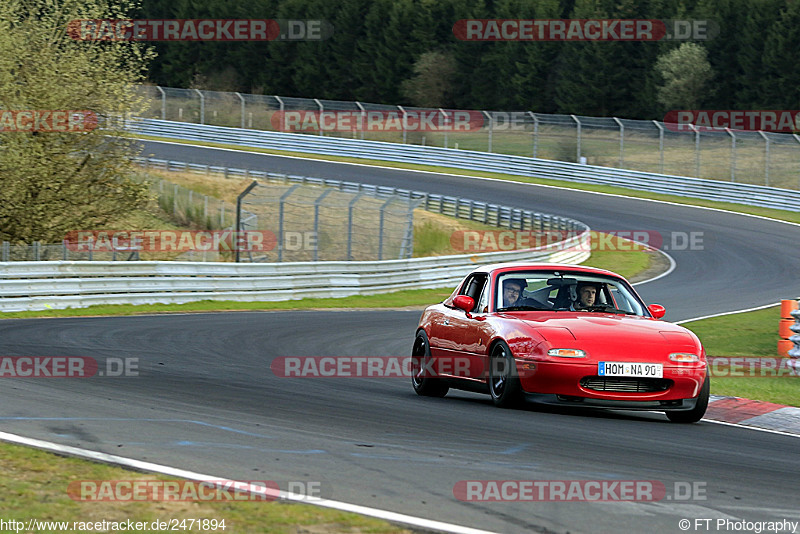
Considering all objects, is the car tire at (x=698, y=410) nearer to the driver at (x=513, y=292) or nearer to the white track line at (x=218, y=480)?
the driver at (x=513, y=292)

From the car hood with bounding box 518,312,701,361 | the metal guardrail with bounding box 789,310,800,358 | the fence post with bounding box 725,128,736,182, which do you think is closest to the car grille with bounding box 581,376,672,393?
the car hood with bounding box 518,312,701,361

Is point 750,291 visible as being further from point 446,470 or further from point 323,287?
point 446,470

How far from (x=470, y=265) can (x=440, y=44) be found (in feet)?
168

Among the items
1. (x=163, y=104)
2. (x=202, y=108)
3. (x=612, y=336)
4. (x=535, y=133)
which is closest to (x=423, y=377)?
(x=612, y=336)

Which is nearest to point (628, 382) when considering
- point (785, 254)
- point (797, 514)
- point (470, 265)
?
point (797, 514)

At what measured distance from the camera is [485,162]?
173 ft

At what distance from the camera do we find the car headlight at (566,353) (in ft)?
30.0

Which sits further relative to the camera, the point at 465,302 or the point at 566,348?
the point at 465,302

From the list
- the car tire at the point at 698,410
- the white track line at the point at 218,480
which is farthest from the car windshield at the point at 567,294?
the white track line at the point at 218,480

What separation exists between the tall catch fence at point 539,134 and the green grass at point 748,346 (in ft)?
79.5

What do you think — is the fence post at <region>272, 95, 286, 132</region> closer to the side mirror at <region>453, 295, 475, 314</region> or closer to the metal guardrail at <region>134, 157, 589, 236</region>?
the metal guardrail at <region>134, 157, 589, 236</region>

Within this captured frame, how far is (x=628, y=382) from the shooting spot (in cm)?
918

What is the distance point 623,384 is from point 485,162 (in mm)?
44145

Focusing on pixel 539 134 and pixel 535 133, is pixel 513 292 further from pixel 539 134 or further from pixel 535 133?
pixel 539 134
